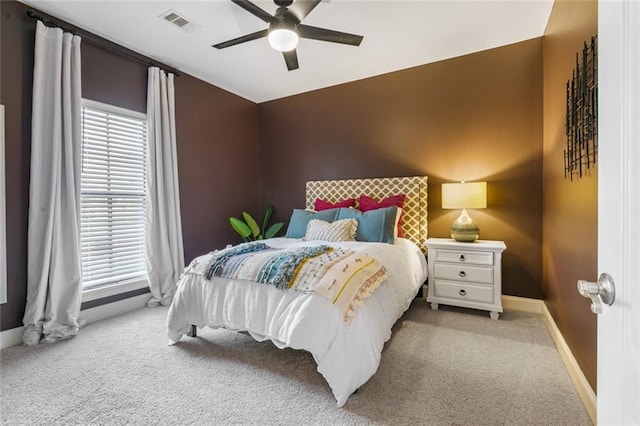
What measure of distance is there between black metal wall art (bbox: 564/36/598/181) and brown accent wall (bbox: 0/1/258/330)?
3.79m

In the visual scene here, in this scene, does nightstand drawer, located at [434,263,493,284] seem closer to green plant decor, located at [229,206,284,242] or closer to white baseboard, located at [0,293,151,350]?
green plant decor, located at [229,206,284,242]

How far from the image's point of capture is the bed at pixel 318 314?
5.40 ft

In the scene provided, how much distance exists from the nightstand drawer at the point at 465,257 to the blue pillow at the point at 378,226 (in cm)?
50

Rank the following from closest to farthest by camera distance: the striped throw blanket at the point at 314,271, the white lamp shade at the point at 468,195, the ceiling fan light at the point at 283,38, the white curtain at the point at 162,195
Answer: the striped throw blanket at the point at 314,271, the ceiling fan light at the point at 283,38, the white lamp shade at the point at 468,195, the white curtain at the point at 162,195

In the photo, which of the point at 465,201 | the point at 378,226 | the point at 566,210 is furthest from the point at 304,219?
the point at 566,210

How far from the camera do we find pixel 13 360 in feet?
6.98

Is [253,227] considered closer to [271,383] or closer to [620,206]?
[271,383]

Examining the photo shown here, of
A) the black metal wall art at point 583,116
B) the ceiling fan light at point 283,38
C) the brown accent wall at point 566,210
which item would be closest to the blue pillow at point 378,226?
the brown accent wall at point 566,210

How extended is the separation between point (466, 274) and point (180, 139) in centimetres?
360

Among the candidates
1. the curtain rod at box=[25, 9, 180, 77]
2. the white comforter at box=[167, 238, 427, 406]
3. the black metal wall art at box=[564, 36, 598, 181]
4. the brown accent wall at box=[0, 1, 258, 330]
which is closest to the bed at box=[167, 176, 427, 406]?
the white comforter at box=[167, 238, 427, 406]

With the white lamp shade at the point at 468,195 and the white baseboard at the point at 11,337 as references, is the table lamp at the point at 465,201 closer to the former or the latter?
the white lamp shade at the point at 468,195

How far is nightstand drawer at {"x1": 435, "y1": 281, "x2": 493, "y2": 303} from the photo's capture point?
2.80m

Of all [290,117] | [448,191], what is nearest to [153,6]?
[290,117]

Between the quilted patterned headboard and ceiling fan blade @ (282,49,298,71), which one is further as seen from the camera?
the quilted patterned headboard
